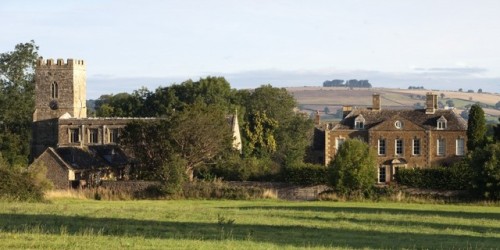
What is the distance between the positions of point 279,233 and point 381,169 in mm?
49957

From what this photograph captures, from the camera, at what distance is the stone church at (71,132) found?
230ft

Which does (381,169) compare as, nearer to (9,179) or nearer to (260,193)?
(260,193)

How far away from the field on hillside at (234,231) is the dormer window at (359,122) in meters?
40.8

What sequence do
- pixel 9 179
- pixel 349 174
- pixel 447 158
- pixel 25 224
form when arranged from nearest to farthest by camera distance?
pixel 25 224, pixel 9 179, pixel 349 174, pixel 447 158

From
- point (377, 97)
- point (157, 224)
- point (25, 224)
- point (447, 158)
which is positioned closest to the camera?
point (25, 224)

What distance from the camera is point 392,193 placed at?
188 feet

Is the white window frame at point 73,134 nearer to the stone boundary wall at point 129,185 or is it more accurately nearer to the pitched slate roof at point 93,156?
the pitched slate roof at point 93,156

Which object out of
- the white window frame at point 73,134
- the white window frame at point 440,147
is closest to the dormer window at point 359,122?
the white window frame at point 440,147

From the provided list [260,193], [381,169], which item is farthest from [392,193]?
[381,169]

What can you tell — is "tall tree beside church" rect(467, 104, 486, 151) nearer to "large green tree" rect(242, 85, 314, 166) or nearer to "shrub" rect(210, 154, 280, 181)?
"shrub" rect(210, 154, 280, 181)

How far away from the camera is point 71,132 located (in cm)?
8256

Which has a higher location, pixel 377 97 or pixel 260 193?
pixel 377 97

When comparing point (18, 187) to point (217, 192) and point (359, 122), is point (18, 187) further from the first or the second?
point (359, 122)

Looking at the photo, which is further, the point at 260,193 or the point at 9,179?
the point at 260,193
